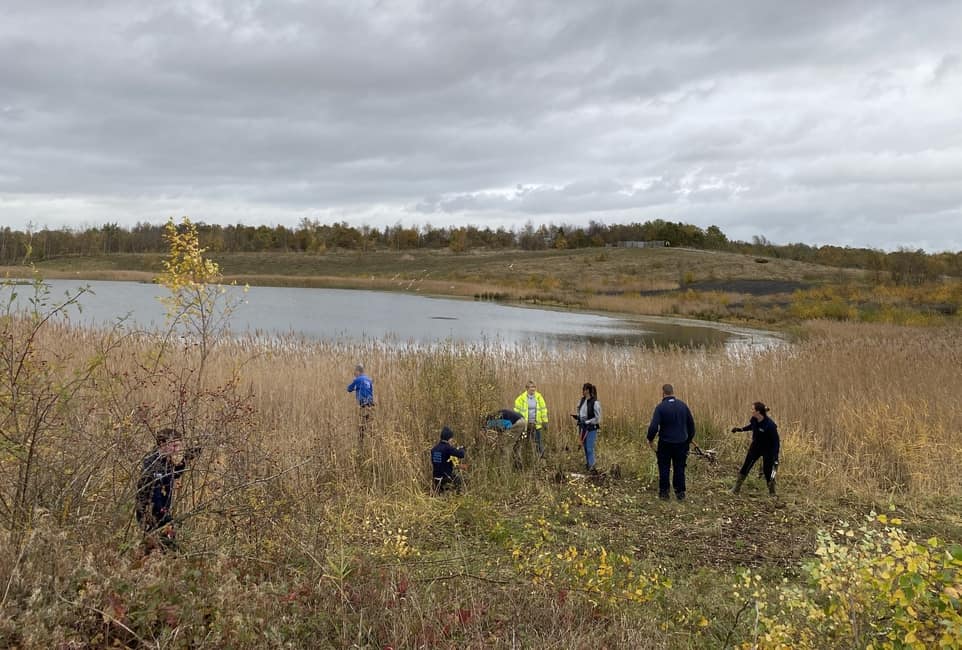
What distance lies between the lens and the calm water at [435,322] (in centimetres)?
2720

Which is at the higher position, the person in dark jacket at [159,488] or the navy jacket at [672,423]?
the person in dark jacket at [159,488]

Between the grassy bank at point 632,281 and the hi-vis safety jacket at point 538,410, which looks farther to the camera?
the grassy bank at point 632,281

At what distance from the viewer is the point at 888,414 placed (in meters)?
11.5

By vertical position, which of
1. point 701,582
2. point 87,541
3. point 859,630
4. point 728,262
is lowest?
point 701,582

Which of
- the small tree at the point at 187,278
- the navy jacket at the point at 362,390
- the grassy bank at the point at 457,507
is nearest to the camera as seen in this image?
the grassy bank at the point at 457,507

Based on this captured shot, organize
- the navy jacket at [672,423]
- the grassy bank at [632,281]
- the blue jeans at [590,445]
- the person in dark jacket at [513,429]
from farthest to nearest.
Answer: the grassy bank at [632,281] < the blue jeans at [590,445] < the person in dark jacket at [513,429] < the navy jacket at [672,423]

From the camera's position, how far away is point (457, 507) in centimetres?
791

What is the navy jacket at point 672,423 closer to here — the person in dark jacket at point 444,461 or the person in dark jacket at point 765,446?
the person in dark jacket at point 765,446

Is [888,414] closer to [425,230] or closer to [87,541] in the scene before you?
[87,541]

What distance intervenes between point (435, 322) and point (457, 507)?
2542 centimetres

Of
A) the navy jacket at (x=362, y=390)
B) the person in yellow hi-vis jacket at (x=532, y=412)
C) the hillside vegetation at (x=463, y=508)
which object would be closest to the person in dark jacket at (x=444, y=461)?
the hillside vegetation at (x=463, y=508)

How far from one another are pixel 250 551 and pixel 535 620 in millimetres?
2156

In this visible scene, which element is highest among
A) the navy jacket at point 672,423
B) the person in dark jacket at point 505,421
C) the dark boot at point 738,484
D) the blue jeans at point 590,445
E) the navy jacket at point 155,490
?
the navy jacket at point 155,490

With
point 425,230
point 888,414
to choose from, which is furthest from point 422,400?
point 425,230
